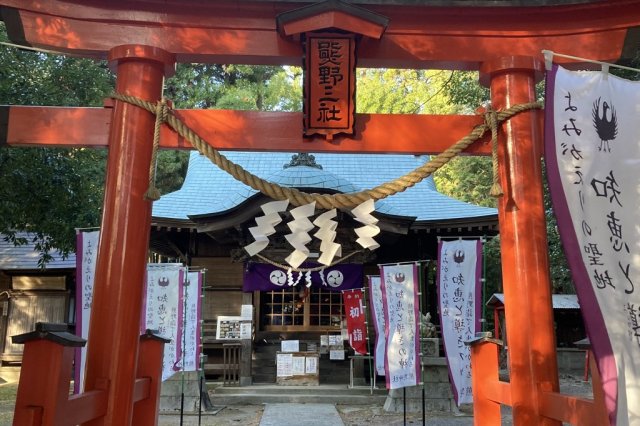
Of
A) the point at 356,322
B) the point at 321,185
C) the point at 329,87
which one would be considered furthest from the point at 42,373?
the point at 356,322

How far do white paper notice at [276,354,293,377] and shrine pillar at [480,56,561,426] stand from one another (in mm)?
8142

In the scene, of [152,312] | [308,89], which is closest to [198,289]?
[152,312]

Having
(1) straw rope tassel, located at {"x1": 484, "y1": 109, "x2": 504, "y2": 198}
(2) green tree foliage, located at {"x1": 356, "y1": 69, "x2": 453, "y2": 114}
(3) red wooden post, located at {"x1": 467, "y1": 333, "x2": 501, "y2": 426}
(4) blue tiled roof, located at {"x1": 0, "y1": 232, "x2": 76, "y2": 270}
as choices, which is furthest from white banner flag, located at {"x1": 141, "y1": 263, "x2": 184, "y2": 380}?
(2) green tree foliage, located at {"x1": 356, "y1": 69, "x2": 453, "y2": 114}

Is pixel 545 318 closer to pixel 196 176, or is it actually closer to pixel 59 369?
pixel 59 369

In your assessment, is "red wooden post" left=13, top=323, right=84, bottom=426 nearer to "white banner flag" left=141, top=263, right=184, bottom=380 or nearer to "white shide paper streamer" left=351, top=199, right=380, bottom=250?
"white shide paper streamer" left=351, top=199, right=380, bottom=250

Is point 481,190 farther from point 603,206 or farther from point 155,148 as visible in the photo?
point 603,206

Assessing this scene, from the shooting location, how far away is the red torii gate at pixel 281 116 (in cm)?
370

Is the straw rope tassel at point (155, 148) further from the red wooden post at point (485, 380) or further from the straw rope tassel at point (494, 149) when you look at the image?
the red wooden post at point (485, 380)

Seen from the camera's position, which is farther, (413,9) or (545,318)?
(413,9)

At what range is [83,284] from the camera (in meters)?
6.21

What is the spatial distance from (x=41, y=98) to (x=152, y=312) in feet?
11.0

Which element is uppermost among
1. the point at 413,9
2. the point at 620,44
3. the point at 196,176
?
the point at 196,176

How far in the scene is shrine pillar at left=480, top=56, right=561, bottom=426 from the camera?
3680 millimetres

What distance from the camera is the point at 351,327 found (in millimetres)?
11094
